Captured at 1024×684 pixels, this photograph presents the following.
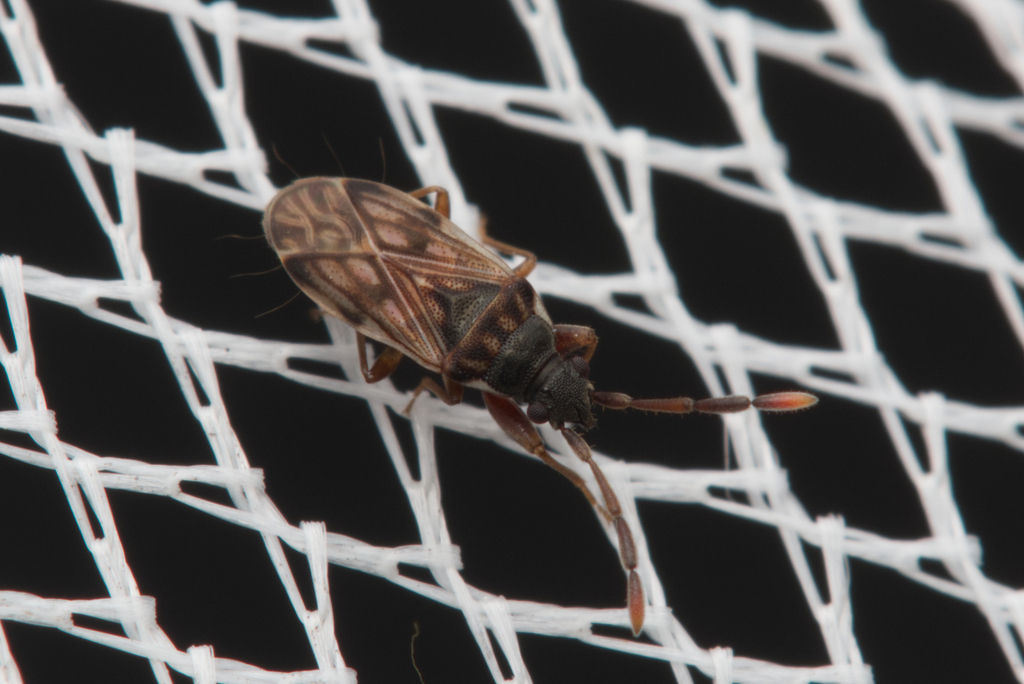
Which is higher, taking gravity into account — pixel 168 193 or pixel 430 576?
pixel 168 193

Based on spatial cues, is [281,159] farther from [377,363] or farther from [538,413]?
[538,413]

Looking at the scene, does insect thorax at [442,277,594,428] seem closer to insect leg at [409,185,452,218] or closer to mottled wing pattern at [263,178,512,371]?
mottled wing pattern at [263,178,512,371]

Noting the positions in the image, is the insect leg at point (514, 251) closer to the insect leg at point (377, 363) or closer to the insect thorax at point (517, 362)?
the insect thorax at point (517, 362)

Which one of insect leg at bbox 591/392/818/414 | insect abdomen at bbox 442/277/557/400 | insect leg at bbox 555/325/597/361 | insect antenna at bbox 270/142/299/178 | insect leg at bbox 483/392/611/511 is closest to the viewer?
insect leg at bbox 591/392/818/414

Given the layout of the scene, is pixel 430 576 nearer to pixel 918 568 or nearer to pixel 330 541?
pixel 330 541

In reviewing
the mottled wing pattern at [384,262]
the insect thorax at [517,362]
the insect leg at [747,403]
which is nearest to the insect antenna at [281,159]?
the mottled wing pattern at [384,262]

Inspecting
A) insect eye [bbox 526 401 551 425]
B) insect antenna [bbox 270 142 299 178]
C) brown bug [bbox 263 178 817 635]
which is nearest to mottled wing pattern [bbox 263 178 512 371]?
brown bug [bbox 263 178 817 635]

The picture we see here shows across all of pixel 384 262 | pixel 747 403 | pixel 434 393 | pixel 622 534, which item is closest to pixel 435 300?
pixel 384 262

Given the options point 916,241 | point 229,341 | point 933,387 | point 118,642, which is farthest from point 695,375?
point 118,642
